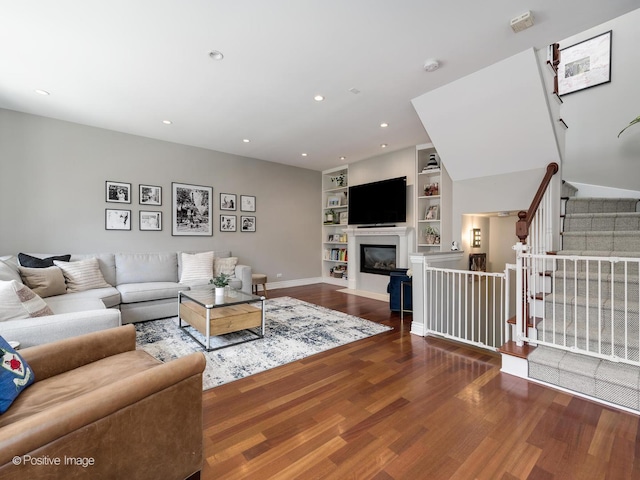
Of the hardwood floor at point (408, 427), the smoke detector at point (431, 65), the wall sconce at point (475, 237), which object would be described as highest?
the smoke detector at point (431, 65)

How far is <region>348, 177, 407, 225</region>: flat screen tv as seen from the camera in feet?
17.3

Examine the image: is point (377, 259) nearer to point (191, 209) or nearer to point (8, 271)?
point (191, 209)

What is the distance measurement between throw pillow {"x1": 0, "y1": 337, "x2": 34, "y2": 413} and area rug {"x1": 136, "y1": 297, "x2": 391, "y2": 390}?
1105 millimetres

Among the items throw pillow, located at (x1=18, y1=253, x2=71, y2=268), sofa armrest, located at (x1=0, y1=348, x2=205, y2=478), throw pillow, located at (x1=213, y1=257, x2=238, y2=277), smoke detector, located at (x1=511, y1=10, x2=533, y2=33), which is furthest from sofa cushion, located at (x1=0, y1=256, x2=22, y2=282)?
smoke detector, located at (x1=511, y1=10, x2=533, y2=33)

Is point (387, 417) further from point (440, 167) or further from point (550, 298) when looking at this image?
point (440, 167)

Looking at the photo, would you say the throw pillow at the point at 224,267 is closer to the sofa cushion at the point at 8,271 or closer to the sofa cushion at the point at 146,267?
the sofa cushion at the point at 146,267

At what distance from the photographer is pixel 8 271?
283 cm

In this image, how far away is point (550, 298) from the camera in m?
2.61

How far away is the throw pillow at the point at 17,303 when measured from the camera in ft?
6.10

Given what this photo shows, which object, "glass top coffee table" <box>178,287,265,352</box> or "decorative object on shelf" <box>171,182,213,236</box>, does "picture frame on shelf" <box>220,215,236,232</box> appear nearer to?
"decorative object on shelf" <box>171,182,213,236</box>

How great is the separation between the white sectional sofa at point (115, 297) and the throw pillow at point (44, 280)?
7cm

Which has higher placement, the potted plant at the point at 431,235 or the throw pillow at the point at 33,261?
the potted plant at the point at 431,235

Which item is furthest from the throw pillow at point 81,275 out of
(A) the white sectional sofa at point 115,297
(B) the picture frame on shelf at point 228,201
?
(B) the picture frame on shelf at point 228,201

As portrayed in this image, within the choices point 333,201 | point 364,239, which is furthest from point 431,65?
point 333,201
